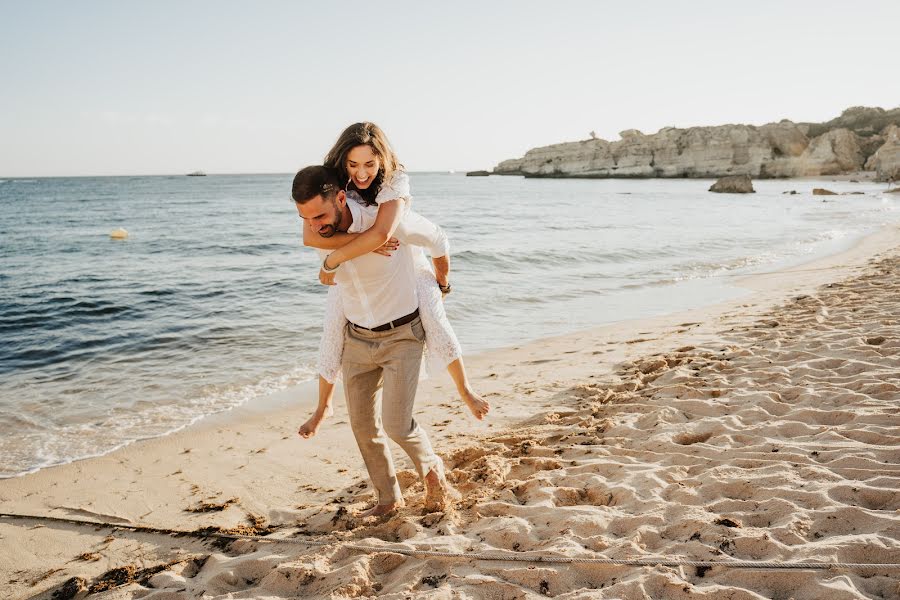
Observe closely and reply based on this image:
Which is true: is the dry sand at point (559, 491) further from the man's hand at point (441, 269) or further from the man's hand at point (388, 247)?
the man's hand at point (388, 247)

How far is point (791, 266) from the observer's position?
1347cm

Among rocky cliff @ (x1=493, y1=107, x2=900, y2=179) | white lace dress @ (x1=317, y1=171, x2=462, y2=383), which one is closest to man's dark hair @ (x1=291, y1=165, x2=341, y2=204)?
white lace dress @ (x1=317, y1=171, x2=462, y2=383)

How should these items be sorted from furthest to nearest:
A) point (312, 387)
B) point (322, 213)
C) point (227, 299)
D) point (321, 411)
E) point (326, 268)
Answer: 1. point (227, 299)
2. point (312, 387)
3. point (321, 411)
4. point (326, 268)
5. point (322, 213)

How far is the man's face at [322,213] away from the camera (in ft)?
8.93

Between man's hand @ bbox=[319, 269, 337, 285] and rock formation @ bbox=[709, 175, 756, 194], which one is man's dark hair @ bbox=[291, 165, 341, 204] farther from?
rock formation @ bbox=[709, 175, 756, 194]

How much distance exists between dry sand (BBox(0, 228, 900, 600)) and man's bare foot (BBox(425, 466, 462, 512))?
0.09 metres

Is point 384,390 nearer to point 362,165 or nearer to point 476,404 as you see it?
point 476,404

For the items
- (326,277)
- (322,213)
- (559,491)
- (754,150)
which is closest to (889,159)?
(754,150)

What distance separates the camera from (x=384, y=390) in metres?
3.12

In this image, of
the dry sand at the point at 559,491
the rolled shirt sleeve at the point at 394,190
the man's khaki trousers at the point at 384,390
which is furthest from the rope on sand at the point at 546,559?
the rolled shirt sleeve at the point at 394,190

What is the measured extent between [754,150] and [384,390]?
265 feet

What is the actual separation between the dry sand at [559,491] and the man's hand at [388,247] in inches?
61.1

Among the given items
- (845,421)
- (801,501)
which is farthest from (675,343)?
(801,501)

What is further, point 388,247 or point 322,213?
point 388,247
